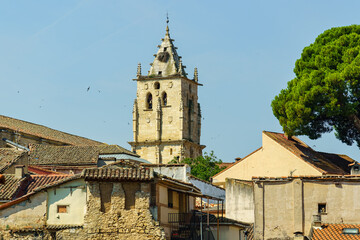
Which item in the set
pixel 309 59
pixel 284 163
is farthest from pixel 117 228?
pixel 309 59

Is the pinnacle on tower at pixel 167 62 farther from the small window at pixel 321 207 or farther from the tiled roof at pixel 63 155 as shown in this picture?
the small window at pixel 321 207

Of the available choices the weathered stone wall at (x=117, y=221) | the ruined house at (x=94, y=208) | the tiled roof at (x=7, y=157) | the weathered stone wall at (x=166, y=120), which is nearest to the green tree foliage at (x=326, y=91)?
the tiled roof at (x=7, y=157)

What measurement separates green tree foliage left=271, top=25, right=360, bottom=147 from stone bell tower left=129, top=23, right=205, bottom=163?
61.6 meters

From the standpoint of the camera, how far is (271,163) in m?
55.8

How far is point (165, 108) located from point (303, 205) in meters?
93.6

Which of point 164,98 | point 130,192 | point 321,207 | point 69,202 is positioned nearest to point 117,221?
point 130,192

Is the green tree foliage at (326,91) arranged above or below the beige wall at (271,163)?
above

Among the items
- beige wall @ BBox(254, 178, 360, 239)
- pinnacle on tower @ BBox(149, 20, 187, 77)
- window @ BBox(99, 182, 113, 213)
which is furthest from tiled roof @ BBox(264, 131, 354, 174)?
pinnacle on tower @ BBox(149, 20, 187, 77)

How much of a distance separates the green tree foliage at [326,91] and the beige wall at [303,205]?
24431 millimetres

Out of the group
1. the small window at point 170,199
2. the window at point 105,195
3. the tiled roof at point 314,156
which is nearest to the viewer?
the window at point 105,195

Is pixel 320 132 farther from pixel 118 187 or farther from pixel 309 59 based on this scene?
pixel 118 187

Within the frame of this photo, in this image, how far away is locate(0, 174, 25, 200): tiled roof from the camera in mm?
36562

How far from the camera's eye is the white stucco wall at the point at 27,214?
31781 mm

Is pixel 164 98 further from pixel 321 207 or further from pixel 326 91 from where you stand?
pixel 321 207
